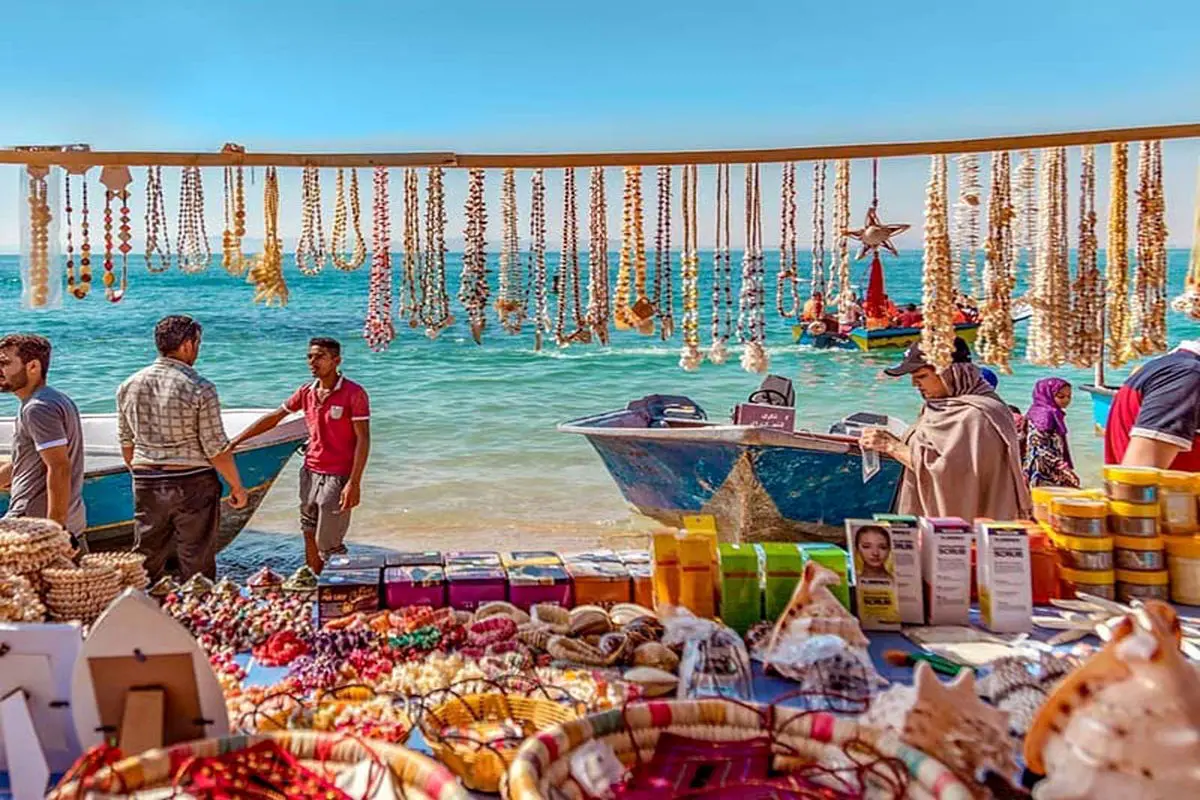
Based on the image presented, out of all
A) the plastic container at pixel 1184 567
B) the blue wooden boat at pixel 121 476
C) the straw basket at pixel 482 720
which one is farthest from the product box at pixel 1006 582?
the blue wooden boat at pixel 121 476

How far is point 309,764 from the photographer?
146 centimetres

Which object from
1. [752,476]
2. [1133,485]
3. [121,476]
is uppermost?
[1133,485]

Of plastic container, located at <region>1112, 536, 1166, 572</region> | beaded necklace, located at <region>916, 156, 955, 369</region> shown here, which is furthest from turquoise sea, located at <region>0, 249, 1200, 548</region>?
plastic container, located at <region>1112, 536, 1166, 572</region>

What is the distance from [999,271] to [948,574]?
55.7 inches

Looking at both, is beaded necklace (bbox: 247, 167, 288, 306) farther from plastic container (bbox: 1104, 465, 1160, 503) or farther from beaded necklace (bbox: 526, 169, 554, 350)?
plastic container (bbox: 1104, 465, 1160, 503)

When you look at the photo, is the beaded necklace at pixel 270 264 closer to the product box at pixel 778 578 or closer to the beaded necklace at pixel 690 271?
the beaded necklace at pixel 690 271

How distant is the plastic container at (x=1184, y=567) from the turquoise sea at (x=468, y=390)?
3.14 m

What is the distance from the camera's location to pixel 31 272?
136 inches

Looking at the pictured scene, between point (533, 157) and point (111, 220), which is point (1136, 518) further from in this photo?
point (111, 220)

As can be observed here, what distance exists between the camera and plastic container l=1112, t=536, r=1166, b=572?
2.58 m

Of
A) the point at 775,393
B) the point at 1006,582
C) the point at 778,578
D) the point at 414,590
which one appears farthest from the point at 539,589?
the point at 775,393

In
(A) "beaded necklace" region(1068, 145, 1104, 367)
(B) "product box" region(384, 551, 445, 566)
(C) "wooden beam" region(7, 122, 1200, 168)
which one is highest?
(C) "wooden beam" region(7, 122, 1200, 168)

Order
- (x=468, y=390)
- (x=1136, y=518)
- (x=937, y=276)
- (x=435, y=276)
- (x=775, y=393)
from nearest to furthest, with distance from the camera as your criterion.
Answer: (x=1136, y=518) → (x=937, y=276) → (x=435, y=276) → (x=775, y=393) → (x=468, y=390)

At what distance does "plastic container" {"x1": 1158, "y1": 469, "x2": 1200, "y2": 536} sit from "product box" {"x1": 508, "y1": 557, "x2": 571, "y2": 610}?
1557 millimetres
